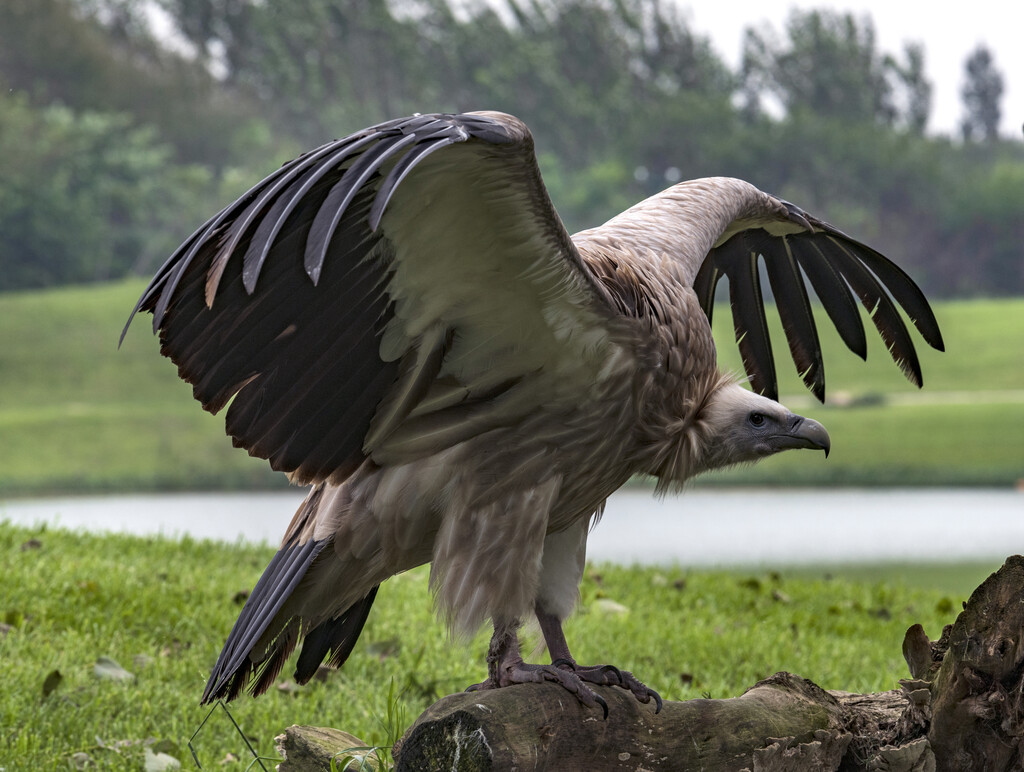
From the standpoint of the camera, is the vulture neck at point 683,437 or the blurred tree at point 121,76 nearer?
the vulture neck at point 683,437

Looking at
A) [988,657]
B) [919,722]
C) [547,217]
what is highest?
[547,217]

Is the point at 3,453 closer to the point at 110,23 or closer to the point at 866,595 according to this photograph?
the point at 866,595

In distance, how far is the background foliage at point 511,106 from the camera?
2669cm

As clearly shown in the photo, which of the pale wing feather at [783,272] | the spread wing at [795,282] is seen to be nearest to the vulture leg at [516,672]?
the pale wing feather at [783,272]

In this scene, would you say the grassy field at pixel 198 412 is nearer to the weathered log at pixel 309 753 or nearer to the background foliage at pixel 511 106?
the background foliage at pixel 511 106

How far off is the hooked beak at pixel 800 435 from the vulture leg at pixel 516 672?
703 mm

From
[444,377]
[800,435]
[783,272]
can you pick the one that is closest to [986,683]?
[800,435]

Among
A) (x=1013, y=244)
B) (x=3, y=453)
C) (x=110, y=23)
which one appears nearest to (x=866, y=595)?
(x=3, y=453)

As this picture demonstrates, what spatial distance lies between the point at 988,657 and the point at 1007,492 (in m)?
13.8

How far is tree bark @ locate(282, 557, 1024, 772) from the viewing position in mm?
1761

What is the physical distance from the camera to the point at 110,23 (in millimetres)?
29281

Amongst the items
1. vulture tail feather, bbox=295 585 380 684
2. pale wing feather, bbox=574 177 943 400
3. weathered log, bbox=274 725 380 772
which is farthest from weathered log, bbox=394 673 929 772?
pale wing feather, bbox=574 177 943 400

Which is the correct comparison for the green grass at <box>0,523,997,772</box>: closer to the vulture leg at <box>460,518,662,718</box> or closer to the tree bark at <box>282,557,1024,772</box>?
the vulture leg at <box>460,518,662,718</box>

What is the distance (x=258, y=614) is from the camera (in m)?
2.18
